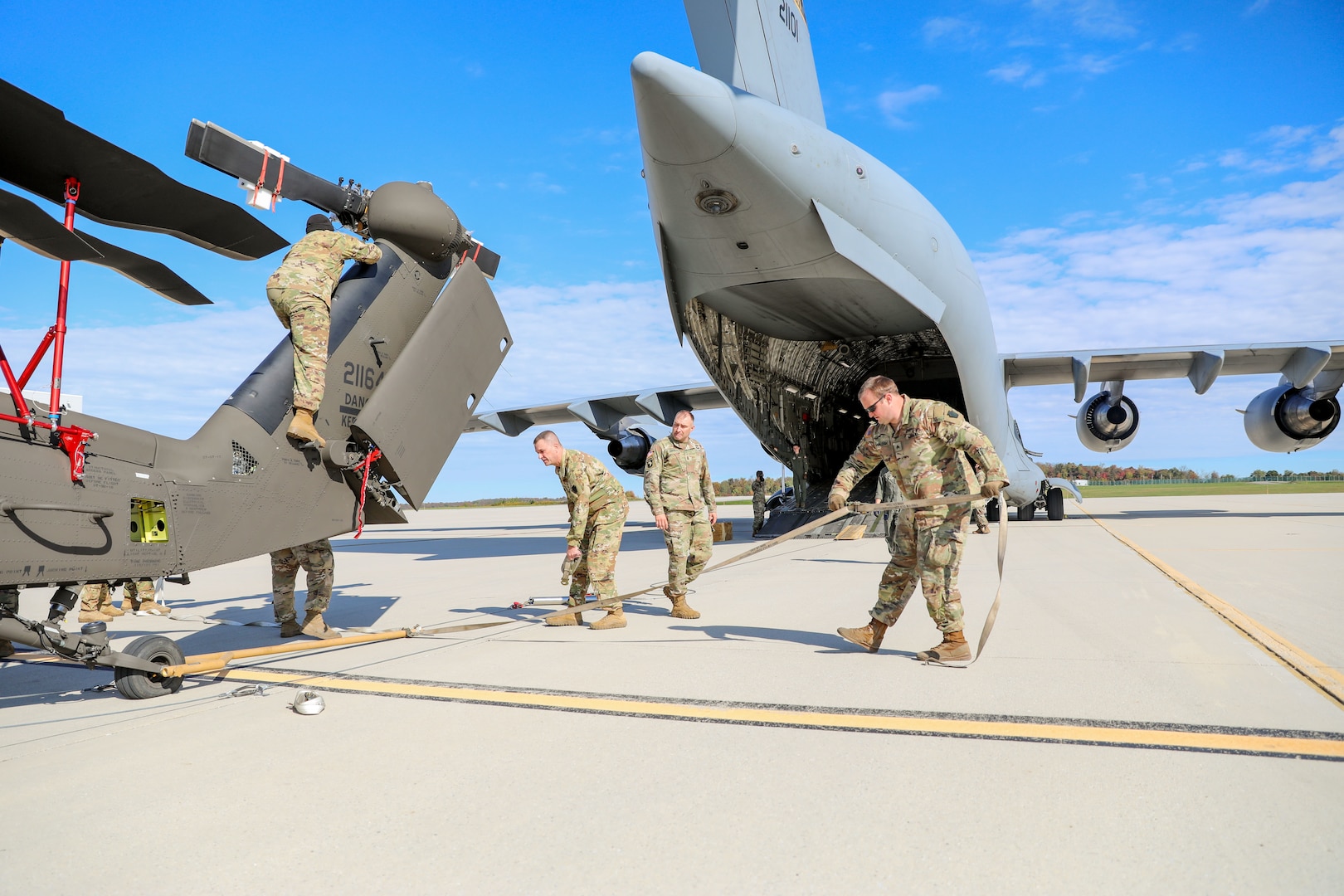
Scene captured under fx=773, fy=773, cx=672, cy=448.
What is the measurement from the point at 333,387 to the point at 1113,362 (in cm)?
1578

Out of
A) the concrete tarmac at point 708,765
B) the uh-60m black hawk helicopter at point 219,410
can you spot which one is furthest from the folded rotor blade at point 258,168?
the concrete tarmac at point 708,765

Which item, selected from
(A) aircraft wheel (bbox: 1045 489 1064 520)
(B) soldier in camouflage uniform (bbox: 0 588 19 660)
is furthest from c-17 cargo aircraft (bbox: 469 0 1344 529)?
(B) soldier in camouflage uniform (bbox: 0 588 19 660)

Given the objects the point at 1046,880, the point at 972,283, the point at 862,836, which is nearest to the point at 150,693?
the point at 862,836

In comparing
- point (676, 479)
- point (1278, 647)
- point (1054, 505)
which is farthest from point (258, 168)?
point (1054, 505)

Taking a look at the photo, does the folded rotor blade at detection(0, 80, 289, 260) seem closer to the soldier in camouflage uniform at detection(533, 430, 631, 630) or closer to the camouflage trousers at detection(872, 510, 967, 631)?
the soldier in camouflage uniform at detection(533, 430, 631, 630)

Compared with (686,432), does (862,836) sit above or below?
below

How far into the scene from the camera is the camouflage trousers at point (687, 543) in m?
6.43

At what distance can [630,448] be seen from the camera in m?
17.0

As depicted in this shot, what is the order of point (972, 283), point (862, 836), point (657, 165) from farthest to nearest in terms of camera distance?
1. point (972, 283)
2. point (657, 165)
3. point (862, 836)

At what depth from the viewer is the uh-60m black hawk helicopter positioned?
3.23 metres

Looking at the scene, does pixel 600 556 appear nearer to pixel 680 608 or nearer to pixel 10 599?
pixel 680 608

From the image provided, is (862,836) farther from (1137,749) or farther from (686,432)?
(686,432)

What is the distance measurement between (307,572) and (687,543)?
2948 mm

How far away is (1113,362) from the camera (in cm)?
1579
